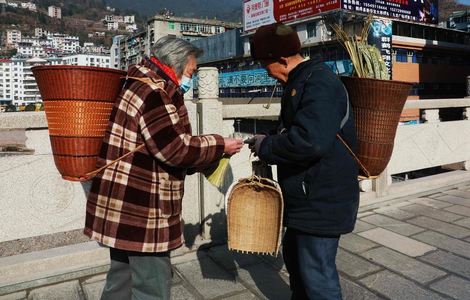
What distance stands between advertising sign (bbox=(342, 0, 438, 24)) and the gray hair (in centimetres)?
3391

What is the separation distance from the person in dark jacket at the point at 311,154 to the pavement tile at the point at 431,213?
10.7ft

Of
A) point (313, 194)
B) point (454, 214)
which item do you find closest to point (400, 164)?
point (454, 214)

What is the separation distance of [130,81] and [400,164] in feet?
15.6

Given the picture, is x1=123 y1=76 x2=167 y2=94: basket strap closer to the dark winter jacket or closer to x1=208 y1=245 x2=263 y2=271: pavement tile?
the dark winter jacket

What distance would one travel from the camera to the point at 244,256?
3.84 m

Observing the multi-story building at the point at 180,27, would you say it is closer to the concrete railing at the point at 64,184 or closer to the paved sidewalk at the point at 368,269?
the concrete railing at the point at 64,184

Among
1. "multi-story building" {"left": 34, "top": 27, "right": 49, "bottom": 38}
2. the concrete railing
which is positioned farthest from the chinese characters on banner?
"multi-story building" {"left": 34, "top": 27, "right": 49, "bottom": 38}

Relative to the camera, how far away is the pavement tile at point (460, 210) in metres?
5.08

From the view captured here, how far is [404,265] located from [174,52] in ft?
8.97

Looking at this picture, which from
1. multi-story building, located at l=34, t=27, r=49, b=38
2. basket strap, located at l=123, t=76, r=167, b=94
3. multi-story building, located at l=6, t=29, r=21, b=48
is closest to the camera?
basket strap, located at l=123, t=76, r=167, b=94

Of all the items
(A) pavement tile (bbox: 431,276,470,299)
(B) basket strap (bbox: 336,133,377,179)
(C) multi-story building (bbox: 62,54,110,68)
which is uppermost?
(C) multi-story building (bbox: 62,54,110,68)

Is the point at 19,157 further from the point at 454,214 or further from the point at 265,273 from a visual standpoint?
the point at 454,214

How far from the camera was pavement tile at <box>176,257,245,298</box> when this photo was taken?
10.5 ft

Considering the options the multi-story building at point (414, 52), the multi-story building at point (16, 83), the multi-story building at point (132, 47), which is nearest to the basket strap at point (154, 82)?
the multi-story building at point (414, 52)
